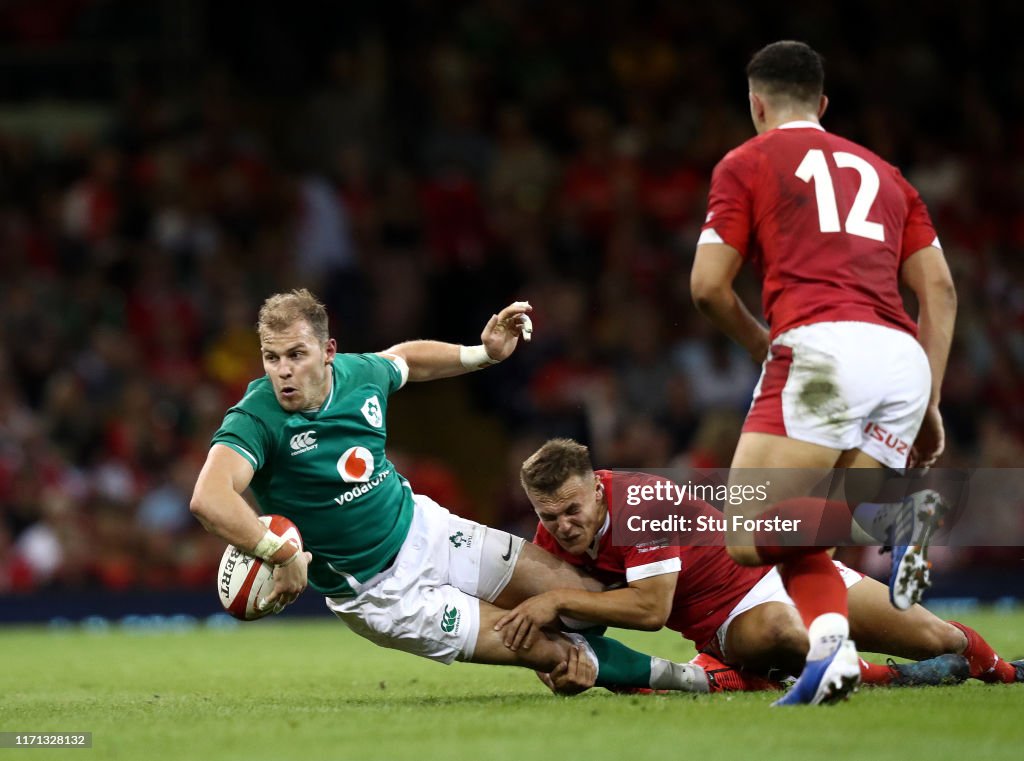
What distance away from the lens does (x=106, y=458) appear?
13.1 meters

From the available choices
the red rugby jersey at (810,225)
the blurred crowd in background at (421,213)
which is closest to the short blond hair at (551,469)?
the red rugby jersey at (810,225)

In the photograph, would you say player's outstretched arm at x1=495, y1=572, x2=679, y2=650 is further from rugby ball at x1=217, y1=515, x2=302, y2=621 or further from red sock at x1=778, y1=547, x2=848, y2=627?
rugby ball at x1=217, y1=515, x2=302, y2=621

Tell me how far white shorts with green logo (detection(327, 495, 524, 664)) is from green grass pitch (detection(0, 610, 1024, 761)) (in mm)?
262

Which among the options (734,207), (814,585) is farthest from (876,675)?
(734,207)

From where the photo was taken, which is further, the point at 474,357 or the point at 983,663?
the point at 474,357

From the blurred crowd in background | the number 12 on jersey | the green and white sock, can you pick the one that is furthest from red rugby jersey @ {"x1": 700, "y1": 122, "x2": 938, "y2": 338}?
the blurred crowd in background

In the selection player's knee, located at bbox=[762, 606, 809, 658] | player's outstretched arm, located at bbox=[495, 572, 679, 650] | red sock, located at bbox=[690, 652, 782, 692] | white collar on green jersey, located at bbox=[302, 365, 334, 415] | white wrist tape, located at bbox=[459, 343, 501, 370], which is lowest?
red sock, located at bbox=[690, 652, 782, 692]

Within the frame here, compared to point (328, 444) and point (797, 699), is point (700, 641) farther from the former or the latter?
point (328, 444)

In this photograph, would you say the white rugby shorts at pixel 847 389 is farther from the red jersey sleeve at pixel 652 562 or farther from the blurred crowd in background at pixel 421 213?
the blurred crowd in background at pixel 421 213

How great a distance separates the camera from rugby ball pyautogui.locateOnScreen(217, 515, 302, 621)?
18.7 feet

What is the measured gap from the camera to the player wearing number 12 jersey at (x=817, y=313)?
5.03 metres

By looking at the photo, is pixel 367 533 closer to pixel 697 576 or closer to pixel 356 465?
pixel 356 465

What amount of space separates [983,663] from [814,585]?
4.56 feet

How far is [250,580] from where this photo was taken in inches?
225
